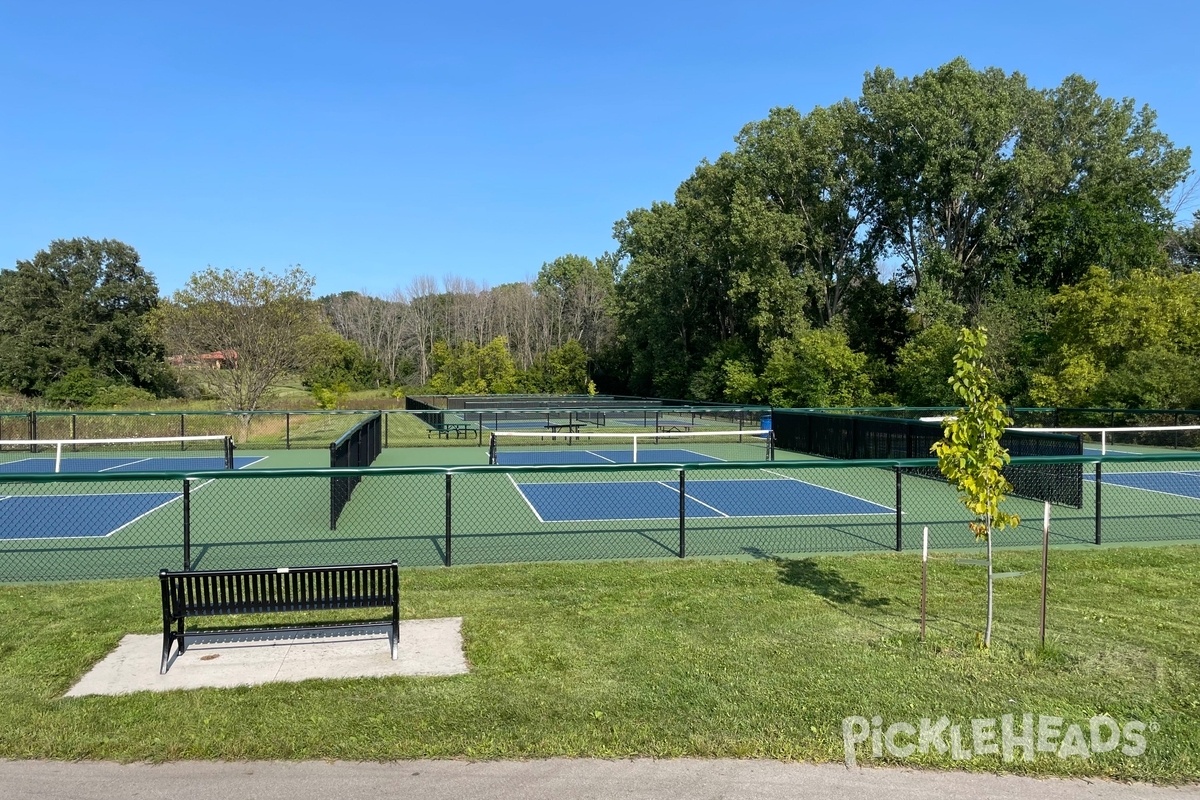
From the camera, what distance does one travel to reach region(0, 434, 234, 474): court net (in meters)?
21.8

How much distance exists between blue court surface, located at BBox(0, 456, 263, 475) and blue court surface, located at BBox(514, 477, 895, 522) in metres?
9.30

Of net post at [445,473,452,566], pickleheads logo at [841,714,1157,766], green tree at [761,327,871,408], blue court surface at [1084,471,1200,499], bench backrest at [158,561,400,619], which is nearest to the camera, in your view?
pickleheads logo at [841,714,1157,766]

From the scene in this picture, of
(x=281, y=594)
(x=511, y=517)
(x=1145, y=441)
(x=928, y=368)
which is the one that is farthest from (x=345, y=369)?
(x=281, y=594)

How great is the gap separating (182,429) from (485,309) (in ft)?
223

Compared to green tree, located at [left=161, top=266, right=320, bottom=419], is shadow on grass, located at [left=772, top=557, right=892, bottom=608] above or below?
below

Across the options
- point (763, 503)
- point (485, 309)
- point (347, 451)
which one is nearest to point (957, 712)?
point (763, 503)

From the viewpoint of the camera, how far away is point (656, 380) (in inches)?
2475

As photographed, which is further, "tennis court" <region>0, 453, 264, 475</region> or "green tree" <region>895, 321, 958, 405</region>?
"green tree" <region>895, 321, 958, 405</region>

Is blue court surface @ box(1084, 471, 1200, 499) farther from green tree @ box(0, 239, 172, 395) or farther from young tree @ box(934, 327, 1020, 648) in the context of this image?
green tree @ box(0, 239, 172, 395)

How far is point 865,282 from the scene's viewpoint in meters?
50.5

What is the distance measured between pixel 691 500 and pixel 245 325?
89.9 ft

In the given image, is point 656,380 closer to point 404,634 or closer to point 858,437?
point 858,437

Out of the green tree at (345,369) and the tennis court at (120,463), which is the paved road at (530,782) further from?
the green tree at (345,369)

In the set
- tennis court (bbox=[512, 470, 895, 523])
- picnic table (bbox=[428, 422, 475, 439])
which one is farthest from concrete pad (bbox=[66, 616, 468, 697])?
picnic table (bbox=[428, 422, 475, 439])
